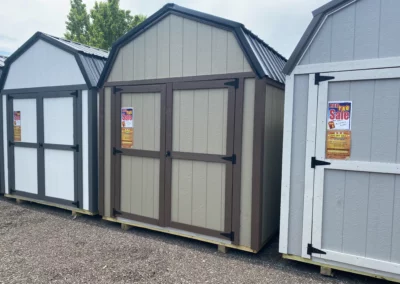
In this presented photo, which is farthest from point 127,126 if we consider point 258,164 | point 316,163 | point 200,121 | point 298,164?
point 316,163

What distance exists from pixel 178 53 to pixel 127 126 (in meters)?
1.27

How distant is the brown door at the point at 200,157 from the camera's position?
3441mm

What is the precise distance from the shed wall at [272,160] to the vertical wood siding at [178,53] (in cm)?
57

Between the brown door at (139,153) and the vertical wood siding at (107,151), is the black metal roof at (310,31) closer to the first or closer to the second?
the brown door at (139,153)

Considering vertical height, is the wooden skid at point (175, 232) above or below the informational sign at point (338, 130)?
below

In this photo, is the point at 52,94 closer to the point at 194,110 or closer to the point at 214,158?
the point at 194,110

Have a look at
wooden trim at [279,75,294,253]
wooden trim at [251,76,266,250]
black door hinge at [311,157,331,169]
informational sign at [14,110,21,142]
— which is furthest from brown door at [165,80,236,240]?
informational sign at [14,110,21,142]

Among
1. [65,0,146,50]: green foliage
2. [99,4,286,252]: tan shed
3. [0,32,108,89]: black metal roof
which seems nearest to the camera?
[99,4,286,252]: tan shed

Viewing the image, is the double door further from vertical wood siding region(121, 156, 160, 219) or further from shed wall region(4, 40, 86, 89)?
shed wall region(4, 40, 86, 89)

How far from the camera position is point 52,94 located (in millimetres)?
4852

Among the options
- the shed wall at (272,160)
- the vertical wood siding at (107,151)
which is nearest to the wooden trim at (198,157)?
the shed wall at (272,160)

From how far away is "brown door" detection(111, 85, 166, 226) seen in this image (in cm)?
393

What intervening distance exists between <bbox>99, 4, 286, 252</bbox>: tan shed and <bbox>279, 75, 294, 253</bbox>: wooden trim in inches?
9.8

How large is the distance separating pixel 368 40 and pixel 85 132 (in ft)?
12.8
